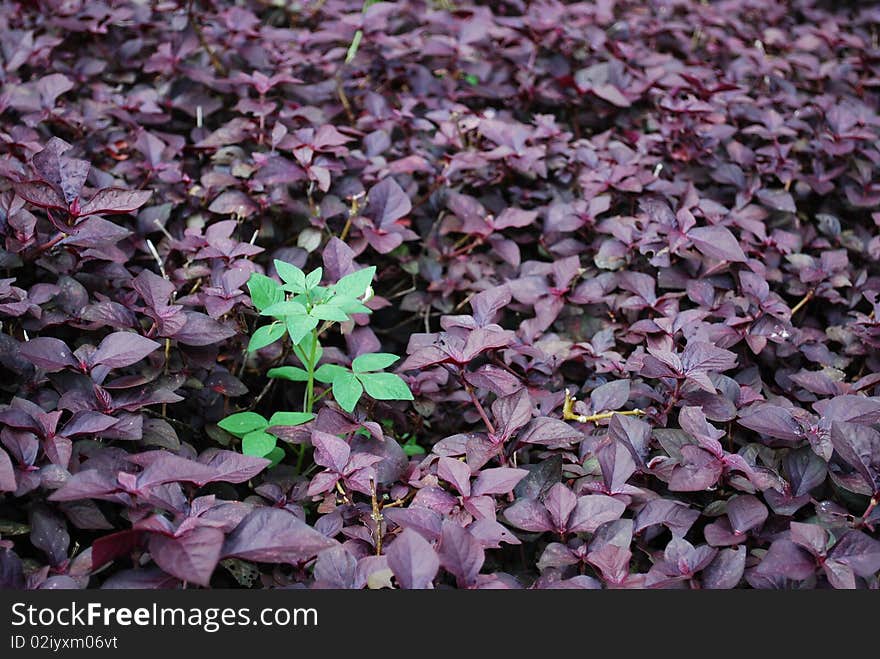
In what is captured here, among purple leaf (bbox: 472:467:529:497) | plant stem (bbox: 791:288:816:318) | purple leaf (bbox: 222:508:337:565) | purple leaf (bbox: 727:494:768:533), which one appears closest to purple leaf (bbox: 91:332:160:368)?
purple leaf (bbox: 222:508:337:565)

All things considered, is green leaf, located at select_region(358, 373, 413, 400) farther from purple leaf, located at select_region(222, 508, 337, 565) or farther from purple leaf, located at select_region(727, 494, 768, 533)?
purple leaf, located at select_region(727, 494, 768, 533)

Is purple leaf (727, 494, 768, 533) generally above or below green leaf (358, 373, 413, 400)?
below

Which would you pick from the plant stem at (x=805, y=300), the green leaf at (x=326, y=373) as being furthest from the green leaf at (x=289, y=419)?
the plant stem at (x=805, y=300)

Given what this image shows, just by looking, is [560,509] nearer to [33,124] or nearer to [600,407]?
[600,407]

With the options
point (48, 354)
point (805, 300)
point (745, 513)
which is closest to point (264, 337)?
point (48, 354)

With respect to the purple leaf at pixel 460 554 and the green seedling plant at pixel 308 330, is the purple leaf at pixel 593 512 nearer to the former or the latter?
the purple leaf at pixel 460 554

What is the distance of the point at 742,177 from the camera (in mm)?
1997

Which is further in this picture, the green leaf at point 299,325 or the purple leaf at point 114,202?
the purple leaf at point 114,202

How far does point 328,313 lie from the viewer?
4.05ft

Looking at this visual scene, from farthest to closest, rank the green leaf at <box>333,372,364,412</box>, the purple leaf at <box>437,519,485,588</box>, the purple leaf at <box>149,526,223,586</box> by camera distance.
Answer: the green leaf at <box>333,372,364,412</box>, the purple leaf at <box>437,519,485,588</box>, the purple leaf at <box>149,526,223,586</box>

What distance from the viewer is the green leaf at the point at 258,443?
1283mm

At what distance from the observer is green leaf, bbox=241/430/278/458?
1.28 m

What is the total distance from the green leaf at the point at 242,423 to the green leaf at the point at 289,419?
0.07ft

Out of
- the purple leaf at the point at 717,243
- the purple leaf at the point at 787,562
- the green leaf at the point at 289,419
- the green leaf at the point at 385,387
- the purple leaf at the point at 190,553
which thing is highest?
the purple leaf at the point at 717,243
